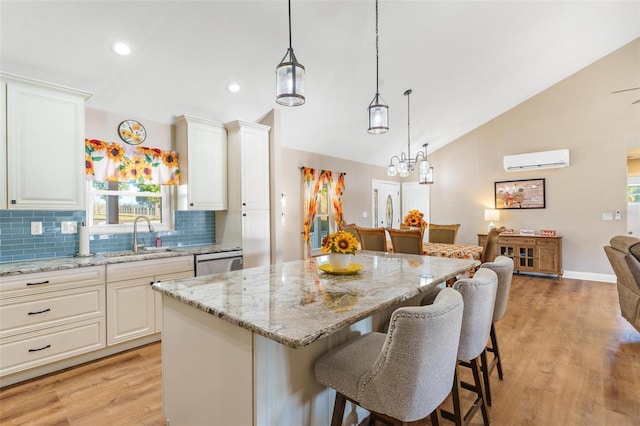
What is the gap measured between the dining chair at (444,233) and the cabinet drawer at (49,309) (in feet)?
14.9

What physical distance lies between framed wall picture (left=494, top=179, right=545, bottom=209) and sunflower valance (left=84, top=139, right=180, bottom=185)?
6054 mm

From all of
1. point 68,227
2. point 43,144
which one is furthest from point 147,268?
point 43,144

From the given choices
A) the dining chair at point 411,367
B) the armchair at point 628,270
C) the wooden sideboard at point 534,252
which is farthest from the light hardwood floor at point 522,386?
the wooden sideboard at point 534,252

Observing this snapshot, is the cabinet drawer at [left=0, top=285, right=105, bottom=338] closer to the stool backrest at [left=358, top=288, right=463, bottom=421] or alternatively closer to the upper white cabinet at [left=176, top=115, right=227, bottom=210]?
the upper white cabinet at [left=176, top=115, right=227, bottom=210]

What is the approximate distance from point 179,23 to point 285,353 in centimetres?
287

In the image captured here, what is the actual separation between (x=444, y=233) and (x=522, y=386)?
3.03 meters

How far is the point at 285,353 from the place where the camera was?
1.35 m

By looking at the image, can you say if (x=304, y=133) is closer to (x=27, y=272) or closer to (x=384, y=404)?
→ (x=27, y=272)

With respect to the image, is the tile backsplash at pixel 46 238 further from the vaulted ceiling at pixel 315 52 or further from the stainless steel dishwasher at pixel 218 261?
the vaulted ceiling at pixel 315 52

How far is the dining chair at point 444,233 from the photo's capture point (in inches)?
200

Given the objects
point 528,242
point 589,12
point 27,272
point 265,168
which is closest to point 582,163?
point 528,242

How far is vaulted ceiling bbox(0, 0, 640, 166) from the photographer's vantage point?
8.68 ft

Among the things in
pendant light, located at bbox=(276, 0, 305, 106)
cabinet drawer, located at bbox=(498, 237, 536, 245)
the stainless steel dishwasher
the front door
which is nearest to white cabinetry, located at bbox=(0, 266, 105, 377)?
the stainless steel dishwasher

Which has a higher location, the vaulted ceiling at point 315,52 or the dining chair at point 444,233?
the vaulted ceiling at point 315,52
